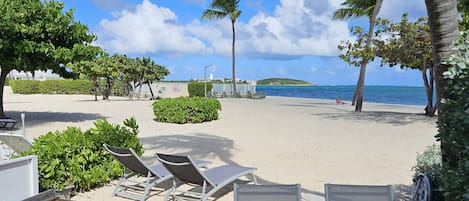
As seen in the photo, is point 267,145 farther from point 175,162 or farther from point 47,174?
point 47,174

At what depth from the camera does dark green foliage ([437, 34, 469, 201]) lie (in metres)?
2.34

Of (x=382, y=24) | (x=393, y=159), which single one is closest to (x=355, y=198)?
(x=393, y=159)

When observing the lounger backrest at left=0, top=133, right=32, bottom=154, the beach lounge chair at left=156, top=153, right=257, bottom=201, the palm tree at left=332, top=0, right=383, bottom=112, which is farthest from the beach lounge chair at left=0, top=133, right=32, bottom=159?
the palm tree at left=332, top=0, right=383, bottom=112

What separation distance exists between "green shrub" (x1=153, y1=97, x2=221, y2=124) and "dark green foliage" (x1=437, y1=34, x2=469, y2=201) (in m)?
10.4

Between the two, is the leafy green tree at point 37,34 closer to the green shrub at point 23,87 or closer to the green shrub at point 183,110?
the green shrub at point 183,110

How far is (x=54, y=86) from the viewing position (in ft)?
126

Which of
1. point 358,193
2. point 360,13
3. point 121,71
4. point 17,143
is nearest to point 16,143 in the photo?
point 17,143

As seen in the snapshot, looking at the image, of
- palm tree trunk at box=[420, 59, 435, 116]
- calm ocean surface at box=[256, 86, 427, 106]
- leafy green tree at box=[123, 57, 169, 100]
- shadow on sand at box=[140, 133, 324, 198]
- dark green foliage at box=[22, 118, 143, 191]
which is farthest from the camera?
calm ocean surface at box=[256, 86, 427, 106]

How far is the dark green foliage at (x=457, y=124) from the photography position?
2340 mm

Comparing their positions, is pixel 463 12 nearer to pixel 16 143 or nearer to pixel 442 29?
pixel 442 29

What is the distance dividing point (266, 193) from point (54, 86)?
39.3m

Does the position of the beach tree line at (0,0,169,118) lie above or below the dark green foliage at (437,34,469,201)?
above

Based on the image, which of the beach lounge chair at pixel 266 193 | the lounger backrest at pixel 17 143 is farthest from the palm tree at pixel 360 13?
the beach lounge chair at pixel 266 193

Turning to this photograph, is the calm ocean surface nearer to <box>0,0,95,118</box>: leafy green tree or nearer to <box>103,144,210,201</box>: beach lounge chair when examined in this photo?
<box>0,0,95,118</box>: leafy green tree
